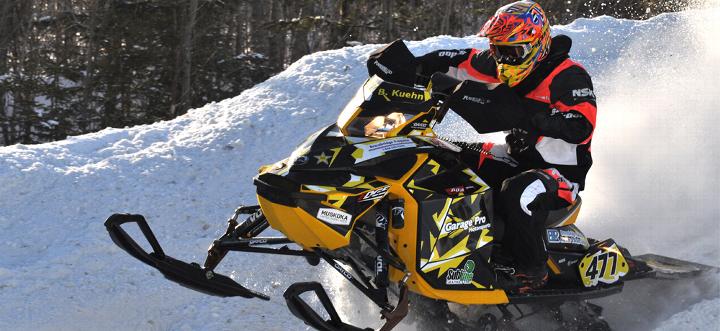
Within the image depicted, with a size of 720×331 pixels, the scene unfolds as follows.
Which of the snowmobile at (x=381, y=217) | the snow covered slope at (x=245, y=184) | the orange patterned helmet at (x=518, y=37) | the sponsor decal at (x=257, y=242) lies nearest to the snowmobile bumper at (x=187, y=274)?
the snowmobile at (x=381, y=217)

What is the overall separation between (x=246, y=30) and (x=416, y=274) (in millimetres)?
14961

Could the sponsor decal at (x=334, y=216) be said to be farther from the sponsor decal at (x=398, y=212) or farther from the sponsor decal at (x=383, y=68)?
the sponsor decal at (x=383, y=68)

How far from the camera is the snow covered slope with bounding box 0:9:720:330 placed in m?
5.15

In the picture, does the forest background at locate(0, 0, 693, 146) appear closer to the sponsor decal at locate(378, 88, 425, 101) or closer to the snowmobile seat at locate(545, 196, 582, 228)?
the snowmobile seat at locate(545, 196, 582, 228)

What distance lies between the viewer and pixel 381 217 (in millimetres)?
3846

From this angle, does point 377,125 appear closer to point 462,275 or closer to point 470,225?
point 470,225

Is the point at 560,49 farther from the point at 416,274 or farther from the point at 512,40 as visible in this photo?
the point at 416,274

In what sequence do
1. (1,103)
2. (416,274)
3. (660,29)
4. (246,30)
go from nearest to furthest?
(416,274) → (660,29) → (1,103) → (246,30)

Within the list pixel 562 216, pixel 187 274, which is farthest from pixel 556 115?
pixel 187 274

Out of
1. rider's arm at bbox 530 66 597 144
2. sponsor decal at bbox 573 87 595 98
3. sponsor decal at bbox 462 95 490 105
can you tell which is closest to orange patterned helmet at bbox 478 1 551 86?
rider's arm at bbox 530 66 597 144

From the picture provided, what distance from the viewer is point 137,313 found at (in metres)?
5.11

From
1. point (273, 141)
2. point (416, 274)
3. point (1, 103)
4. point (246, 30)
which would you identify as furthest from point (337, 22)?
point (416, 274)

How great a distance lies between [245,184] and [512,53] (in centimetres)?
318

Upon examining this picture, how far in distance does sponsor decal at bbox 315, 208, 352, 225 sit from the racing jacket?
39.7 inches
